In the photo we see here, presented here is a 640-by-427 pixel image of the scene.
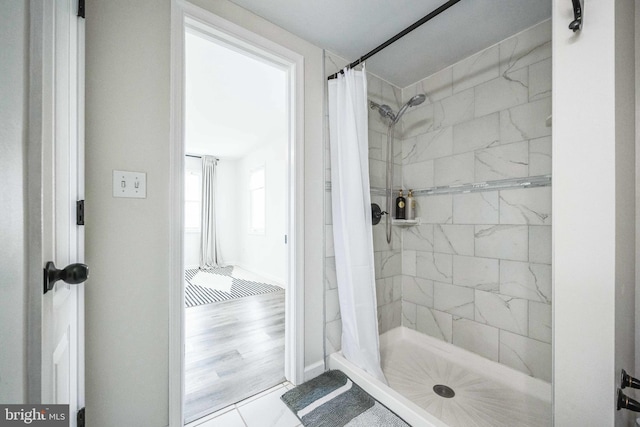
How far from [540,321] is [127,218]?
2.40 m

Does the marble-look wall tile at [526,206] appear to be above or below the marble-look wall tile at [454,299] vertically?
above

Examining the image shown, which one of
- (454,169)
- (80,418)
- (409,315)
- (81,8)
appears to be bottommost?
(409,315)

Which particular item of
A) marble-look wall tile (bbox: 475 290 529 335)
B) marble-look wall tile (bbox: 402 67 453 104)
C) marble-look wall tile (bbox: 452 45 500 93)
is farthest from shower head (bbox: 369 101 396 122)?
marble-look wall tile (bbox: 475 290 529 335)

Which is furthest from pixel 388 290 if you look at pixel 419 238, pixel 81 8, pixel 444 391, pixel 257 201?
pixel 257 201

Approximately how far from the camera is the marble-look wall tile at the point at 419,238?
2.13 m

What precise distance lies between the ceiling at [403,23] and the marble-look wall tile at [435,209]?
1.11 meters

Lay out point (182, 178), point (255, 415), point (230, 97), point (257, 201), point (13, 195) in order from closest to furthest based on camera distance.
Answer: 1. point (13, 195)
2. point (182, 178)
3. point (255, 415)
4. point (230, 97)
5. point (257, 201)

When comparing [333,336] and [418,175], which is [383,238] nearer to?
[418,175]

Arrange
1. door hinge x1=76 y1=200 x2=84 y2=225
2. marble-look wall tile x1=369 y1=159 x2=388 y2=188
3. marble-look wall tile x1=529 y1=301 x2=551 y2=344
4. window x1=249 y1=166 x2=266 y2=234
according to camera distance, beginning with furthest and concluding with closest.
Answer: window x1=249 y1=166 x2=266 y2=234
marble-look wall tile x1=369 y1=159 x2=388 y2=188
marble-look wall tile x1=529 y1=301 x2=551 y2=344
door hinge x1=76 y1=200 x2=84 y2=225

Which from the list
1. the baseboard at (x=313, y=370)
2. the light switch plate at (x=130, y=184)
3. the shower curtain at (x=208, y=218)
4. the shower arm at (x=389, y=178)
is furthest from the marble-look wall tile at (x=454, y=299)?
the shower curtain at (x=208, y=218)

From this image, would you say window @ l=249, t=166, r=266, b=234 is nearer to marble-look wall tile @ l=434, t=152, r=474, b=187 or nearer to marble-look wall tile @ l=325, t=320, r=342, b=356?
marble-look wall tile @ l=325, t=320, r=342, b=356

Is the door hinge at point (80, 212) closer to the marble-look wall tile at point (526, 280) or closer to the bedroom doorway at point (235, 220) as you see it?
the bedroom doorway at point (235, 220)

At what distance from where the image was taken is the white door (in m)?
0.66

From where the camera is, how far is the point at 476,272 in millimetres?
1838
